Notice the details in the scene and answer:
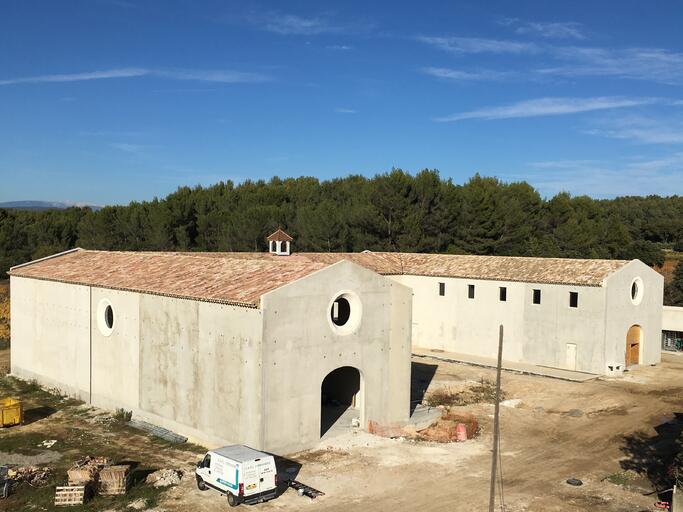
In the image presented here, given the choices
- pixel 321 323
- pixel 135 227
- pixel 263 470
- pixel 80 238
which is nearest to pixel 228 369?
pixel 321 323

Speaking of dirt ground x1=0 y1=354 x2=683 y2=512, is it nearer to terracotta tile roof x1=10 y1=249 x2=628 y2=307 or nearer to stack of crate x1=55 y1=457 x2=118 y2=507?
stack of crate x1=55 y1=457 x2=118 y2=507

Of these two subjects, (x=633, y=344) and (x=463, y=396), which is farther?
(x=633, y=344)

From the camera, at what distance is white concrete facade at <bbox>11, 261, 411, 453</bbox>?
21266mm

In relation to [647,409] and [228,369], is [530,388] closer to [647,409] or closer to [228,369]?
[647,409]

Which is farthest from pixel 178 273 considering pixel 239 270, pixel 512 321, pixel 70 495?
pixel 512 321

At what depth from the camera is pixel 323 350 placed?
22.7 m

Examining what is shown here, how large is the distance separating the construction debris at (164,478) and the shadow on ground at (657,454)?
46.9 ft

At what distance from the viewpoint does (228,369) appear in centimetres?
2200

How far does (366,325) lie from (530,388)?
1277 centimetres

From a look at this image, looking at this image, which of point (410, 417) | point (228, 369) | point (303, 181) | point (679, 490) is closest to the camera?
point (679, 490)

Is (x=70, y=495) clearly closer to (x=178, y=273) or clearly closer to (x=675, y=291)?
(x=178, y=273)


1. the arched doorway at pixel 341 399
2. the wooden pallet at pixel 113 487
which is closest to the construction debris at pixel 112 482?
the wooden pallet at pixel 113 487

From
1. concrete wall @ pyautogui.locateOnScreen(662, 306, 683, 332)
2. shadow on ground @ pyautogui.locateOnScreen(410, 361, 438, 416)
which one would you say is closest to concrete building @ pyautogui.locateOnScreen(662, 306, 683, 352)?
concrete wall @ pyautogui.locateOnScreen(662, 306, 683, 332)

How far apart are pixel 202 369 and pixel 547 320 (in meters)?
23.0
